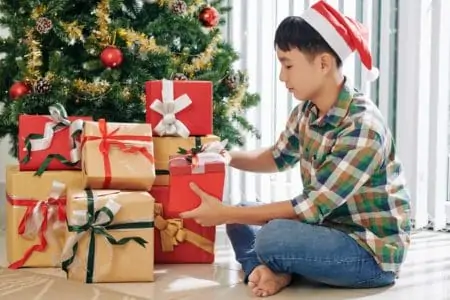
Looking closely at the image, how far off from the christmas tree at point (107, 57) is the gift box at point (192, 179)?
1.81 feet

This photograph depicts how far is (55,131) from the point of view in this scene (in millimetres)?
2072

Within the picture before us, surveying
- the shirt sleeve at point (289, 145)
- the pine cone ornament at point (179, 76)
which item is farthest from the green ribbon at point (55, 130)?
the shirt sleeve at point (289, 145)

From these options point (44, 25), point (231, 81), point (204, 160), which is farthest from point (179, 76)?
point (204, 160)

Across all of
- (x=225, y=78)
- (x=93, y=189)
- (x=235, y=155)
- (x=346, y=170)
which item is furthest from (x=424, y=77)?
(x=93, y=189)

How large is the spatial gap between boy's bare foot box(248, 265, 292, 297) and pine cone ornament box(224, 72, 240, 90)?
89 centimetres

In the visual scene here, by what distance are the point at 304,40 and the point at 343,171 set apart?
349 mm

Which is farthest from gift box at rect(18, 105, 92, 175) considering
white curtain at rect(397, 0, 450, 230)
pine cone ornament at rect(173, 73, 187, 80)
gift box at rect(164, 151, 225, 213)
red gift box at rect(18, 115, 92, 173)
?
white curtain at rect(397, 0, 450, 230)

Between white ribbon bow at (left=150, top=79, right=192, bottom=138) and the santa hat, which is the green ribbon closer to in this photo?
white ribbon bow at (left=150, top=79, right=192, bottom=138)

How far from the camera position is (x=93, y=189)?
1954 mm

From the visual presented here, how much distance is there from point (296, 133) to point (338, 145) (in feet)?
0.99

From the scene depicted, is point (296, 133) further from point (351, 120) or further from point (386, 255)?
point (386, 255)

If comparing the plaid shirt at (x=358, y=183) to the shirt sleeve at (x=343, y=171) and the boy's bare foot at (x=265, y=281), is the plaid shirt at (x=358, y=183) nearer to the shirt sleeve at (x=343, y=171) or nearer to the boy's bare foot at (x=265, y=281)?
the shirt sleeve at (x=343, y=171)

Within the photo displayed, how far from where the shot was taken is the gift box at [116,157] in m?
1.94

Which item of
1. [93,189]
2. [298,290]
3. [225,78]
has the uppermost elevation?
[225,78]
